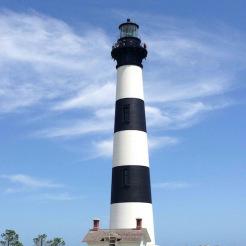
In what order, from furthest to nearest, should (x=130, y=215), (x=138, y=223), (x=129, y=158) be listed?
1. (x=129, y=158)
2. (x=130, y=215)
3. (x=138, y=223)

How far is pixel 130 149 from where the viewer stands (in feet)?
120

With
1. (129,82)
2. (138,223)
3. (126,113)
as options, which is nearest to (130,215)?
(138,223)

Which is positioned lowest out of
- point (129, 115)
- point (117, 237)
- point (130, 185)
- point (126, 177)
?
point (117, 237)

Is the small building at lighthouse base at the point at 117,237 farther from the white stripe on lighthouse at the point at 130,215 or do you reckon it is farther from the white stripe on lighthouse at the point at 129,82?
the white stripe on lighthouse at the point at 129,82

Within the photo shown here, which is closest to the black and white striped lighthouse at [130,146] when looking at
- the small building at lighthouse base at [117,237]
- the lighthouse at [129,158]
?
the lighthouse at [129,158]

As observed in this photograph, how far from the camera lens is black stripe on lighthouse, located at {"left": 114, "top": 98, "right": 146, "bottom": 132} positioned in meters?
37.4

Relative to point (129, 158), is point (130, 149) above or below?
above

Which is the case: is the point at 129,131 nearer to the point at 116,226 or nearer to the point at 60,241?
the point at 116,226

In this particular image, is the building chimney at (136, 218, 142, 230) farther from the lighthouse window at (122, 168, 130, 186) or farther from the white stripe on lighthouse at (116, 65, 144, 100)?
the white stripe on lighthouse at (116, 65, 144, 100)

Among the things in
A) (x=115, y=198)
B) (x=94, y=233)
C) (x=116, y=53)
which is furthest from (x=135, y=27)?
(x=94, y=233)

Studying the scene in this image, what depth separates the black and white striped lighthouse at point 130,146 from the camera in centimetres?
3569

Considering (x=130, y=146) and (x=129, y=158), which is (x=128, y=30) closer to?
(x=130, y=146)

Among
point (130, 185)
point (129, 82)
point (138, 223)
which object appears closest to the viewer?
point (138, 223)

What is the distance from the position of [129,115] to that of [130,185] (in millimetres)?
5528
